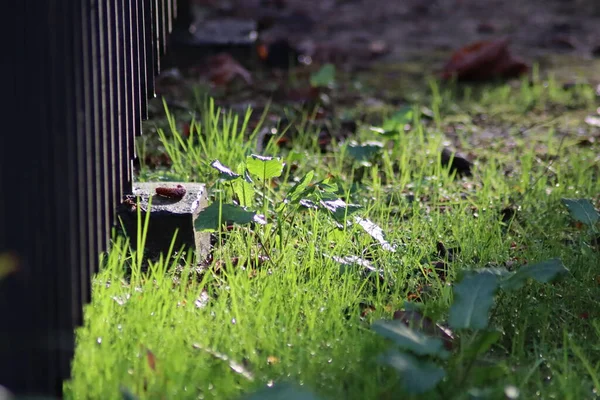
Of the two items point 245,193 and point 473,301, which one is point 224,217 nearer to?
point 245,193

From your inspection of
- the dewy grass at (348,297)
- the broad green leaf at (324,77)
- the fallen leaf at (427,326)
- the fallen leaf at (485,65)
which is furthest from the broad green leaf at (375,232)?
the fallen leaf at (485,65)

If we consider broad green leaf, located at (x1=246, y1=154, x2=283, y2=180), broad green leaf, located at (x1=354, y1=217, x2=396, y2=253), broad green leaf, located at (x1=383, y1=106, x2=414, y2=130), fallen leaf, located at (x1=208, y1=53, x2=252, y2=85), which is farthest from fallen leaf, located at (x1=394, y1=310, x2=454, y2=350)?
fallen leaf, located at (x1=208, y1=53, x2=252, y2=85)

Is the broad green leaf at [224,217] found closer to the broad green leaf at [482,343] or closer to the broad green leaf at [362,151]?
the broad green leaf at [482,343]

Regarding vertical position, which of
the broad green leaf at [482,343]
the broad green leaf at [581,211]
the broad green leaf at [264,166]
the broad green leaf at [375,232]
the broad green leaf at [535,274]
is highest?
the broad green leaf at [264,166]

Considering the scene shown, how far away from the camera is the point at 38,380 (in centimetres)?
184

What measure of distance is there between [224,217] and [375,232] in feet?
1.57

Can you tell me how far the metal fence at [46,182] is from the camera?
1739 mm

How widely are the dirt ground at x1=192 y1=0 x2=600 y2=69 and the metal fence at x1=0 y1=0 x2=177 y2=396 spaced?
4.62 m

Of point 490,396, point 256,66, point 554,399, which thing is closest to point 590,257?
point 554,399

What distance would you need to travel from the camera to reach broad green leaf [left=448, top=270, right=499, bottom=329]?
2.13 metres

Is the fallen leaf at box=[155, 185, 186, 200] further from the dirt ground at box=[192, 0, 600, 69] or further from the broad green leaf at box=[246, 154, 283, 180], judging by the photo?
the dirt ground at box=[192, 0, 600, 69]

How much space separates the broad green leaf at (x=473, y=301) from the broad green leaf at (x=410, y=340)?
0.14 m

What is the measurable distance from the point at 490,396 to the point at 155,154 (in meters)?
2.27

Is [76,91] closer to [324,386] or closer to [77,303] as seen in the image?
[77,303]
